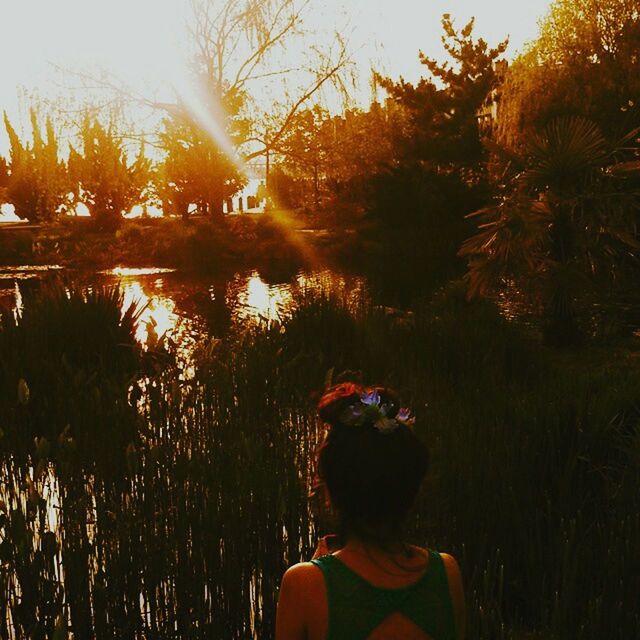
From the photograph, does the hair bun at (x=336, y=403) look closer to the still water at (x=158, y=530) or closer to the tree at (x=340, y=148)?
the still water at (x=158, y=530)

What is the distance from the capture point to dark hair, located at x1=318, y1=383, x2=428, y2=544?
1.88m

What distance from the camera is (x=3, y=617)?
321cm

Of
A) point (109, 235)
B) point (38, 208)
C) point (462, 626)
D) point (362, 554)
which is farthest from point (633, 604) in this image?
point (38, 208)

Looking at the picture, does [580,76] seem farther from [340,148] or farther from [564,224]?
[564,224]

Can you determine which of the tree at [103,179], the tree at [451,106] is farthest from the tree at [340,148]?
the tree at [103,179]

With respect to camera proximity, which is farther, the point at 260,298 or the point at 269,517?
the point at 260,298

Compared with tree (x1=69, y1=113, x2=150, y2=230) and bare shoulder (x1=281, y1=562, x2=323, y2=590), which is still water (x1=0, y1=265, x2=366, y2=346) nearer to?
bare shoulder (x1=281, y1=562, x2=323, y2=590)

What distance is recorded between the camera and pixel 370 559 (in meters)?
1.91

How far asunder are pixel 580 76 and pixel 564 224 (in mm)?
13021

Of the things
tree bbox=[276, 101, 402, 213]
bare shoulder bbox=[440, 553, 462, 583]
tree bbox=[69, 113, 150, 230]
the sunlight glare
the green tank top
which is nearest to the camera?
the green tank top

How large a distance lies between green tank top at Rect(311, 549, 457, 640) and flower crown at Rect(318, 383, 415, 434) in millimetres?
314

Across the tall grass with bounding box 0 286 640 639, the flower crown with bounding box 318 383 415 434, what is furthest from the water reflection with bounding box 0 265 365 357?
the flower crown with bounding box 318 383 415 434

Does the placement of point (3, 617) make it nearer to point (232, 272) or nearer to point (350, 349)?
point (350, 349)

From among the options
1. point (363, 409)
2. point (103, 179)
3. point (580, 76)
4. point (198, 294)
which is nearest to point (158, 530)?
point (363, 409)
